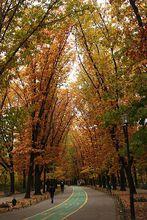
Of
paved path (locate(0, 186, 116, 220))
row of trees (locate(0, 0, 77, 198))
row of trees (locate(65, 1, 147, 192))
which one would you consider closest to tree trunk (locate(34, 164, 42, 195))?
row of trees (locate(0, 0, 77, 198))

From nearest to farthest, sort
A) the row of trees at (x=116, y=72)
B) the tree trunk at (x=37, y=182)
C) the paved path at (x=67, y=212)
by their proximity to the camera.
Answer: the row of trees at (x=116, y=72)
the paved path at (x=67, y=212)
the tree trunk at (x=37, y=182)

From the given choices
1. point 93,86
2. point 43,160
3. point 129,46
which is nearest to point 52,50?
point 93,86

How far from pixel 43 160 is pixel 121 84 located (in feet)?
85.2

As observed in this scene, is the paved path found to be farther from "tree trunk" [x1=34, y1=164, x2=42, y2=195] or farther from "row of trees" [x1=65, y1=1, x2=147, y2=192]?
"tree trunk" [x1=34, y1=164, x2=42, y2=195]

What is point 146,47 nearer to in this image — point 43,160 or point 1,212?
point 1,212

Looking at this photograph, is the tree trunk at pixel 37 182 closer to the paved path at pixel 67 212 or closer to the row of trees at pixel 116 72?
the row of trees at pixel 116 72

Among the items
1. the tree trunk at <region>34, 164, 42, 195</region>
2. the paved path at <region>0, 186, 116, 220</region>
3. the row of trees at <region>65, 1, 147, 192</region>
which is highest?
the row of trees at <region>65, 1, 147, 192</region>

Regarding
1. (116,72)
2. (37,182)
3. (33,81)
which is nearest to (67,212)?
(116,72)

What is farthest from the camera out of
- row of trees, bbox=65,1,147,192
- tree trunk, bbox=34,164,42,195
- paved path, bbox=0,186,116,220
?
tree trunk, bbox=34,164,42,195

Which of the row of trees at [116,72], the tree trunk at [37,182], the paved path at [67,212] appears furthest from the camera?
the tree trunk at [37,182]

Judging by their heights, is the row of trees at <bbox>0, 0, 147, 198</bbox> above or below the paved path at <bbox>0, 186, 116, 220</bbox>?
above

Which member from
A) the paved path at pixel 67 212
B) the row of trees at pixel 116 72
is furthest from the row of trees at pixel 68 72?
the paved path at pixel 67 212

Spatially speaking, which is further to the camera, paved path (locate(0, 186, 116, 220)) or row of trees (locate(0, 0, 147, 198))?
paved path (locate(0, 186, 116, 220))

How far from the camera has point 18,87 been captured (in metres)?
41.6
